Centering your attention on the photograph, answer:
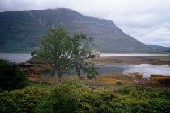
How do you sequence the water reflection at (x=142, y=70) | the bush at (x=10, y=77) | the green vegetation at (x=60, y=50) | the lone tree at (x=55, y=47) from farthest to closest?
the water reflection at (x=142, y=70)
the green vegetation at (x=60, y=50)
the lone tree at (x=55, y=47)
the bush at (x=10, y=77)

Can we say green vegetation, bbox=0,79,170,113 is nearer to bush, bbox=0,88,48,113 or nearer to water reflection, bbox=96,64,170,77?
bush, bbox=0,88,48,113


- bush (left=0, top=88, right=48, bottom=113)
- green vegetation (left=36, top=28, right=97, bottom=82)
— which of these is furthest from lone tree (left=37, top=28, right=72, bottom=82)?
bush (left=0, top=88, right=48, bottom=113)

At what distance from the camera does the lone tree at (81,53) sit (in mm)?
70438

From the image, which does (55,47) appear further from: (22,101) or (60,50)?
(22,101)

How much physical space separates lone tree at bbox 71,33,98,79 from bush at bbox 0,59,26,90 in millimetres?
30329

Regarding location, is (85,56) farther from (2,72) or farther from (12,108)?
(12,108)

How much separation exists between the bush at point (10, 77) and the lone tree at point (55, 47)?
23993mm

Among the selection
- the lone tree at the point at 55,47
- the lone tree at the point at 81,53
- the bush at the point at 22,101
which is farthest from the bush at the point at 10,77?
the lone tree at the point at 81,53

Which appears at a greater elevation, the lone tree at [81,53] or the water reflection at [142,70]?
the lone tree at [81,53]

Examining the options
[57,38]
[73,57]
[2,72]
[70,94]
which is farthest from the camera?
[73,57]

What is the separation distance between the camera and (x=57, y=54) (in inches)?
2586

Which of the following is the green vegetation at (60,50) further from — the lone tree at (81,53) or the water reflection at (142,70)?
the water reflection at (142,70)

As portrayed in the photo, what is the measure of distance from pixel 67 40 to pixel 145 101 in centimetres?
3738

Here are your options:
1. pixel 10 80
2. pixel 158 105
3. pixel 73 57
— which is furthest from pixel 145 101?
pixel 73 57
